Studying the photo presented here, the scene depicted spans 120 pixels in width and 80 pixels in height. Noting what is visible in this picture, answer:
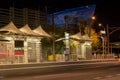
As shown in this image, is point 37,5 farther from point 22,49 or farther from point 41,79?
point 41,79

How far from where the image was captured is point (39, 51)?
173 ft

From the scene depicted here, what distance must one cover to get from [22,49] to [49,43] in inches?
385

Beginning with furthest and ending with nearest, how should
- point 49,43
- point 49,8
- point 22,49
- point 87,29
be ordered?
point 49,8
point 87,29
point 49,43
point 22,49

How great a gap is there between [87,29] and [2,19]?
21.8 m

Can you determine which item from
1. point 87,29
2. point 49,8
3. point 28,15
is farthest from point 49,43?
point 49,8

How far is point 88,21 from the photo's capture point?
251 ft

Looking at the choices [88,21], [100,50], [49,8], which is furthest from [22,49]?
[49,8]

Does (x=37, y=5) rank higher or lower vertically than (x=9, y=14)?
higher

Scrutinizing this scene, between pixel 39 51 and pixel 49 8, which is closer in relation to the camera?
pixel 39 51

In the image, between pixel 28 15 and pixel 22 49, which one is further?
pixel 28 15

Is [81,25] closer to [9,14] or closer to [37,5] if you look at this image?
[37,5]

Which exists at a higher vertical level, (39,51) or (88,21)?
(88,21)

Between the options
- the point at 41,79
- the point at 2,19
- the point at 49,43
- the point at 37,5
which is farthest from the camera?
the point at 37,5

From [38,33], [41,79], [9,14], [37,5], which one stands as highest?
[37,5]
